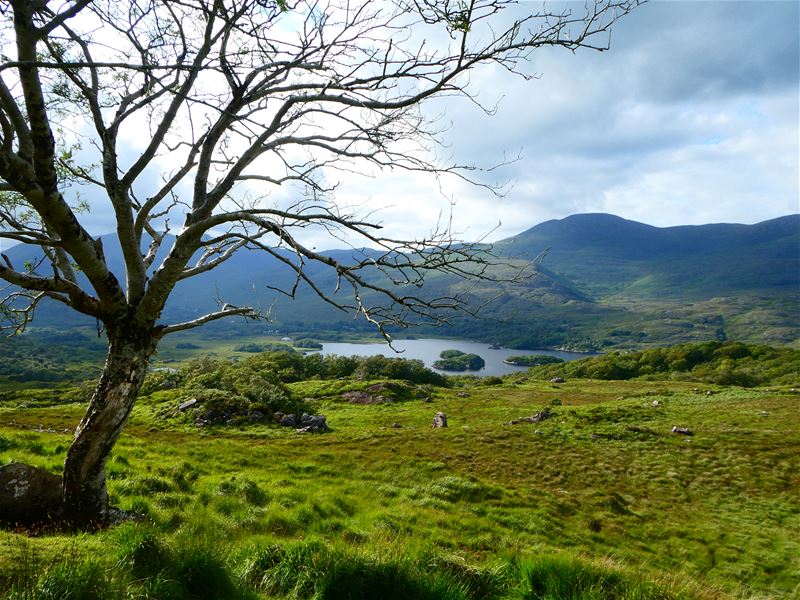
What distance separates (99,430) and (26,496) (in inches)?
91.9

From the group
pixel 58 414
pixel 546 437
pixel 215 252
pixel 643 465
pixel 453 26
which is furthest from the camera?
pixel 58 414

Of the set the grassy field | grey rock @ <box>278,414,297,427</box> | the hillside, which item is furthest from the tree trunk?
grey rock @ <box>278,414,297,427</box>

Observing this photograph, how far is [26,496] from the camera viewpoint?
24.7ft

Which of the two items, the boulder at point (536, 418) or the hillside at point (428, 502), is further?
the boulder at point (536, 418)

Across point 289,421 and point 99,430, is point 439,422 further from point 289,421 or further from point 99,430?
point 99,430

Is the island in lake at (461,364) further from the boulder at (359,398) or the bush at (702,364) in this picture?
the boulder at (359,398)

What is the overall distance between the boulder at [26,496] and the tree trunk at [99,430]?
26.5 inches

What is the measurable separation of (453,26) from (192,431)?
34.8 m

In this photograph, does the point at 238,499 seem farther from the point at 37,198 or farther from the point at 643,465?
the point at 643,465

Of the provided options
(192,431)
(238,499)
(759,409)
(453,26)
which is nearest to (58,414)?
(192,431)

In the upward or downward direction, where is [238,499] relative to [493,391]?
upward

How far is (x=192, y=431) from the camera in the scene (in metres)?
32.6

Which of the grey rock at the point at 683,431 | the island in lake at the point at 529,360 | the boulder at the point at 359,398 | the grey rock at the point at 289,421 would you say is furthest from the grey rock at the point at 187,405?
the island in lake at the point at 529,360

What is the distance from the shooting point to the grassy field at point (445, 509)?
525 cm
